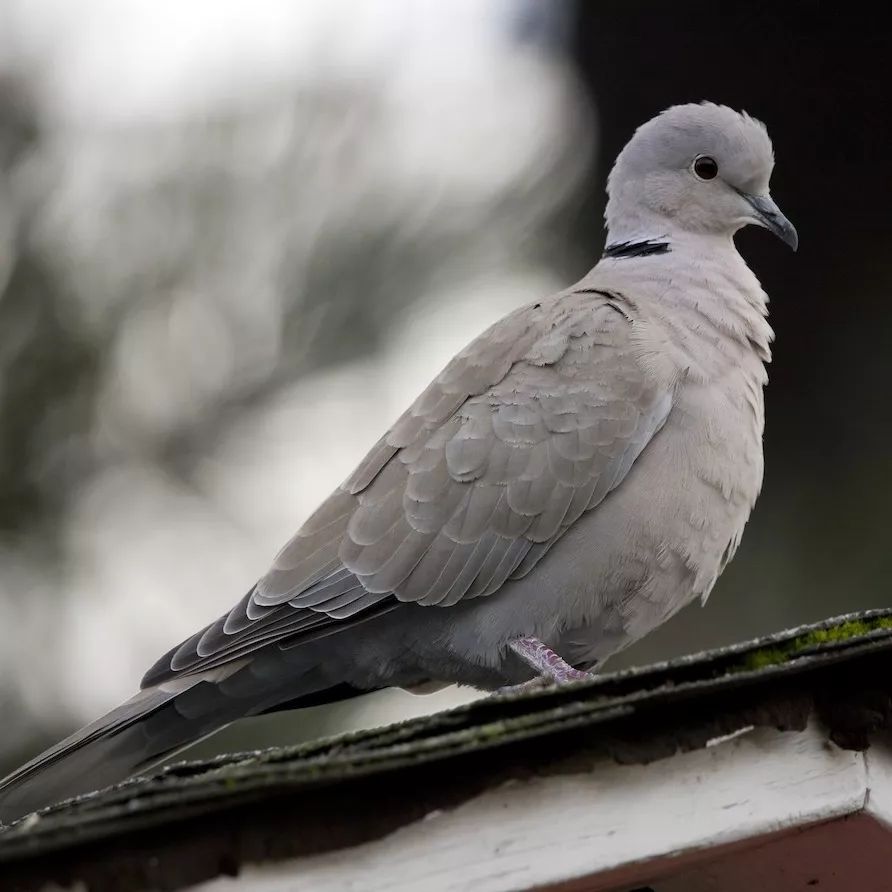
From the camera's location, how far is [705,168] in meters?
3.46

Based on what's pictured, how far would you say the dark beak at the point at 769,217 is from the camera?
3309 millimetres

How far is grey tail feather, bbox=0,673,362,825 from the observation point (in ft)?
7.70

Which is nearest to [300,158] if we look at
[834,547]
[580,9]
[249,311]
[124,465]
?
[249,311]

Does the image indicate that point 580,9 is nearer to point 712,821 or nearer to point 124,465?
point 124,465

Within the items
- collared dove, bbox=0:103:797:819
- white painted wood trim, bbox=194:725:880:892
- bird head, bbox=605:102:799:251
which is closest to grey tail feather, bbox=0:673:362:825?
collared dove, bbox=0:103:797:819

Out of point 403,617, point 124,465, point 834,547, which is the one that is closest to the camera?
point 403,617

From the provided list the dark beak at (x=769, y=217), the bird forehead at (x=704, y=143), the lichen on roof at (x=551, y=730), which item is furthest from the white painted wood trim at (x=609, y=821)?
the bird forehead at (x=704, y=143)

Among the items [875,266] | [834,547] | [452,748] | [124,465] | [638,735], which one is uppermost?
[124,465]

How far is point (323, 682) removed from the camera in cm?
289

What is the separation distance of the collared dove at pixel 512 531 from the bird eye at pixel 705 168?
59 cm

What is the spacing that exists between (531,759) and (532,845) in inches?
3.7

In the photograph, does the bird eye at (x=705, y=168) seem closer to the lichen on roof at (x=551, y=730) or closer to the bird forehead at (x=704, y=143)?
the bird forehead at (x=704, y=143)

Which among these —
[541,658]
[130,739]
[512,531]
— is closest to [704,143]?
[512,531]

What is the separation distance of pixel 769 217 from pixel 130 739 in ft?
6.21
